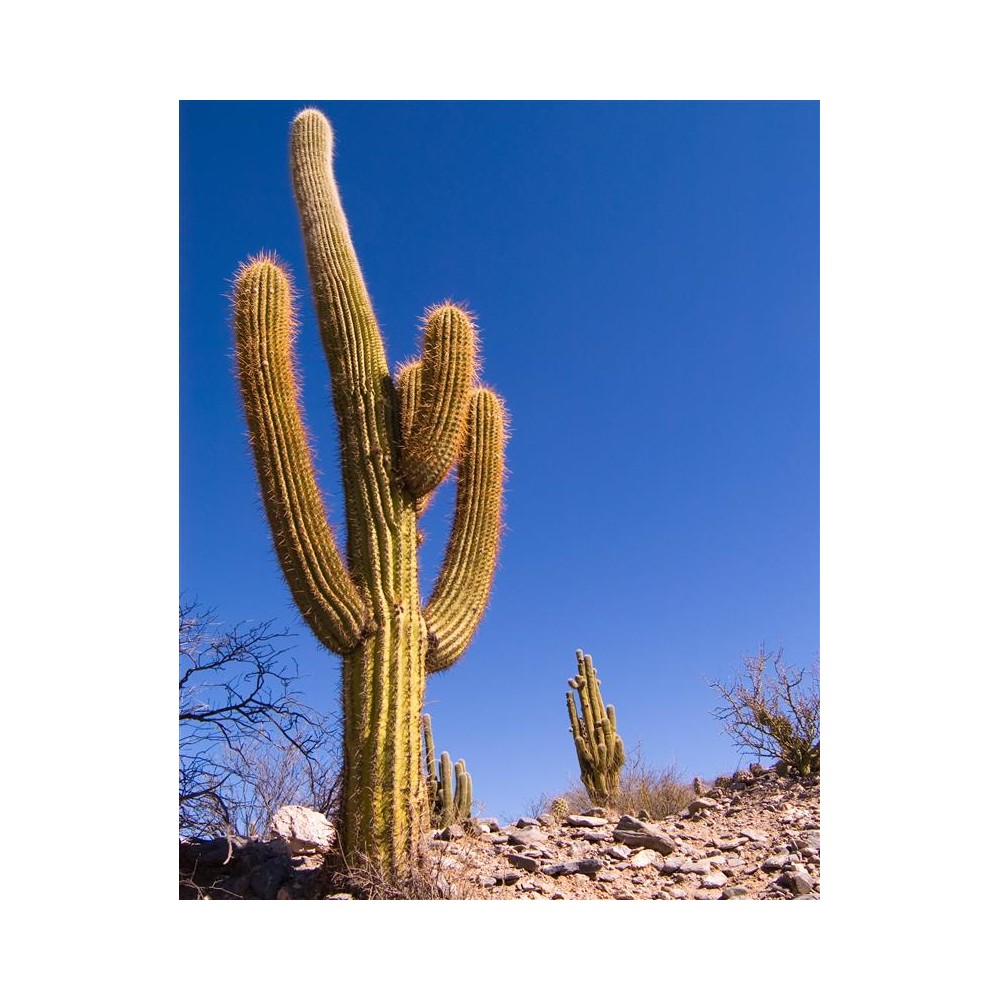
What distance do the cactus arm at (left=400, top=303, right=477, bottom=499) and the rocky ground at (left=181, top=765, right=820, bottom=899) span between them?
80.9 inches

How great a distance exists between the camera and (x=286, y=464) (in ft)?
17.8

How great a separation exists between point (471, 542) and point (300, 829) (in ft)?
7.52

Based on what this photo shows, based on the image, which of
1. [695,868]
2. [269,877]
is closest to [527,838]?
[695,868]

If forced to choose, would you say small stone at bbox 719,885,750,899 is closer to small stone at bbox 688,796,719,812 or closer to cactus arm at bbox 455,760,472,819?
small stone at bbox 688,796,719,812

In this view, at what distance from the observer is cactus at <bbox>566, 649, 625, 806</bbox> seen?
29.5ft

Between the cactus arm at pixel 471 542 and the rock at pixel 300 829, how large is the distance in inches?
64.5

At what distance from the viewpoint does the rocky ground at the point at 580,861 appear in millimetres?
5383

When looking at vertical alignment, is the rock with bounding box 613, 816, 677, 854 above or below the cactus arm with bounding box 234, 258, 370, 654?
below

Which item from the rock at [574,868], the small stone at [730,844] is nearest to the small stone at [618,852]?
the rock at [574,868]

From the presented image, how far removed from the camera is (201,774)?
20.7 feet

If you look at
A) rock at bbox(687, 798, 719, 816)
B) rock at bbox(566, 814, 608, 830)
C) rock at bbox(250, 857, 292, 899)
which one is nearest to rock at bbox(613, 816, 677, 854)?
rock at bbox(566, 814, 608, 830)
